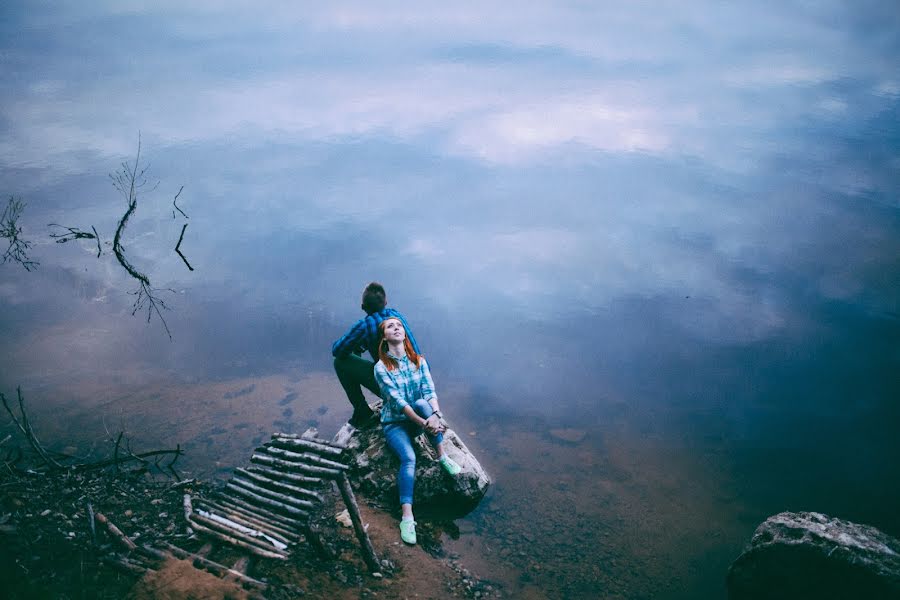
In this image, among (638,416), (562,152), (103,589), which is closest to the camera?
(103,589)

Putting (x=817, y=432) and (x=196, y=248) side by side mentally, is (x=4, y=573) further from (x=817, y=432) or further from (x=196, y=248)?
(x=196, y=248)

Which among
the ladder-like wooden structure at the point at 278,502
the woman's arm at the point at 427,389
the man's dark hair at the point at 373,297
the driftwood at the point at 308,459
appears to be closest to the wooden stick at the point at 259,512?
→ the ladder-like wooden structure at the point at 278,502

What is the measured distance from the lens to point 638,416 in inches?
361

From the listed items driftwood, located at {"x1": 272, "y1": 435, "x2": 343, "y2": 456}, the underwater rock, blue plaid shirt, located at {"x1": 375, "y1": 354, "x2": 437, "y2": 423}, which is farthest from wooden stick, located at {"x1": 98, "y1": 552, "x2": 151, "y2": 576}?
the underwater rock

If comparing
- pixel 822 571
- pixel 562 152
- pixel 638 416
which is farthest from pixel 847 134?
pixel 822 571

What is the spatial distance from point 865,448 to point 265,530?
338 inches

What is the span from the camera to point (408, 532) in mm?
5387

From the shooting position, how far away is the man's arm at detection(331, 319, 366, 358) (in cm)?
605

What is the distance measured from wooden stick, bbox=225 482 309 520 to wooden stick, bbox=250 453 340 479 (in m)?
0.41

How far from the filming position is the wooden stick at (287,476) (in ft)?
19.1

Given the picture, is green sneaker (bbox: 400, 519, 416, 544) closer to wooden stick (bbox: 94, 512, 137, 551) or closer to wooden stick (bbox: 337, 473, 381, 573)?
wooden stick (bbox: 337, 473, 381, 573)

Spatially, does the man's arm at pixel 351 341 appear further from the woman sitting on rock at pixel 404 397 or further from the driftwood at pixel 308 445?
the driftwood at pixel 308 445

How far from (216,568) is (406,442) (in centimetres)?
204

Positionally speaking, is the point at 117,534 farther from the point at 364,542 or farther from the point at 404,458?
the point at 404,458
